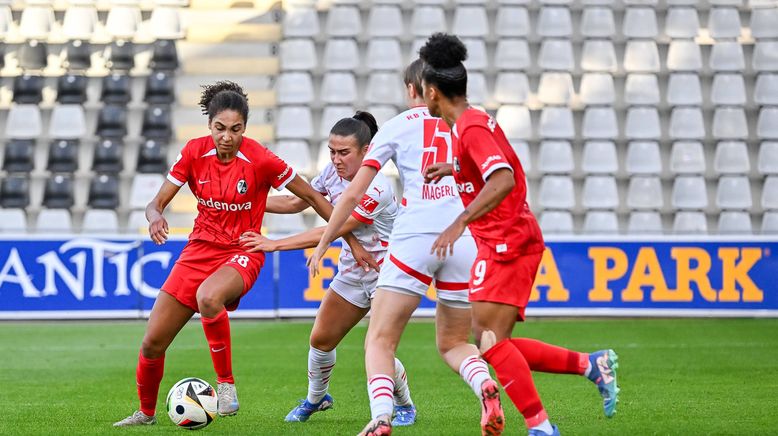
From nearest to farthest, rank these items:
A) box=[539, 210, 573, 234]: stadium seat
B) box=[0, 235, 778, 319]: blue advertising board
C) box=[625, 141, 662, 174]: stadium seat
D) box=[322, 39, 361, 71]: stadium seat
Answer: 1. box=[0, 235, 778, 319]: blue advertising board
2. box=[539, 210, 573, 234]: stadium seat
3. box=[625, 141, 662, 174]: stadium seat
4. box=[322, 39, 361, 71]: stadium seat

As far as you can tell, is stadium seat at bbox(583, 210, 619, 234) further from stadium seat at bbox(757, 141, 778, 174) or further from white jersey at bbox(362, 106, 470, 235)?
white jersey at bbox(362, 106, 470, 235)

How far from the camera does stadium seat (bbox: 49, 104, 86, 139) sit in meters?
20.0

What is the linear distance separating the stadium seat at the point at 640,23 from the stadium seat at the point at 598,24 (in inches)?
10.1

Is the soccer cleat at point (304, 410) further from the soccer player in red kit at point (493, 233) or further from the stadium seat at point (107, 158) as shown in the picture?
the stadium seat at point (107, 158)

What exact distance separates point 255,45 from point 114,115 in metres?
3.00

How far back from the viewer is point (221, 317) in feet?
23.8

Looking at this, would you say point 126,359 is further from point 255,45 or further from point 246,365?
point 255,45

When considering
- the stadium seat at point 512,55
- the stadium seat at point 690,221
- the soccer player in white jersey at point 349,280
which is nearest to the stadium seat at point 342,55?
the stadium seat at point 512,55

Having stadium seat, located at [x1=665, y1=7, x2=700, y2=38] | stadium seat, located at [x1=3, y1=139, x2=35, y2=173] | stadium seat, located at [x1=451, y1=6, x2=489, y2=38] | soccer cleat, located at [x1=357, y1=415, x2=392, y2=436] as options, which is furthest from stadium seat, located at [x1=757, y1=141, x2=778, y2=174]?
soccer cleat, located at [x1=357, y1=415, x2=392, y2=436]

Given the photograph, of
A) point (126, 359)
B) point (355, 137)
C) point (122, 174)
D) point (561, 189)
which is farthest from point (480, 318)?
point (122, 174)

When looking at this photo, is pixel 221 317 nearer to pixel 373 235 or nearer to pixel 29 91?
pixel 373 235

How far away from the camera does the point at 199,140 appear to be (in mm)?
7367

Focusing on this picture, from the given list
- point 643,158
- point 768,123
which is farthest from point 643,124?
point 768,123

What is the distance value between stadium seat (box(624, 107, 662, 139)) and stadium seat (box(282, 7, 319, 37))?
581 cm
